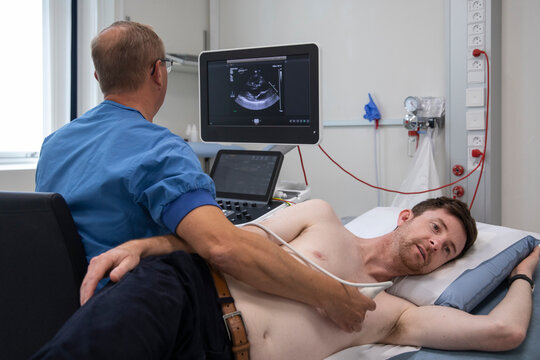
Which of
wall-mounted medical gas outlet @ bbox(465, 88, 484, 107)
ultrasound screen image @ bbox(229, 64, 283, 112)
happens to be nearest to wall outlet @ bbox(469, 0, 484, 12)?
wall-mounted medical gas outlet @ bbox(465, 88, 484, 107)

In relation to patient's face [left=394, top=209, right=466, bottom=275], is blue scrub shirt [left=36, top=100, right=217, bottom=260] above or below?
above

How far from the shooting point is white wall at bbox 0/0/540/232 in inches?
88.4

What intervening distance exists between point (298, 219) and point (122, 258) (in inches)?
25.8

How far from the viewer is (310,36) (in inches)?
116

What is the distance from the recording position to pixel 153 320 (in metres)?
0.80

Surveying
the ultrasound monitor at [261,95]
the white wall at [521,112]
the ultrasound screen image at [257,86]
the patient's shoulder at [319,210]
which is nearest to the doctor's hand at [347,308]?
the patient's shoulder at [319,210]

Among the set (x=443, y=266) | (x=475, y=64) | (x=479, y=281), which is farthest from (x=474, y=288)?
(x=475, y=64)

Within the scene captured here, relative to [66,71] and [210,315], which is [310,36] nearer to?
[66,71]

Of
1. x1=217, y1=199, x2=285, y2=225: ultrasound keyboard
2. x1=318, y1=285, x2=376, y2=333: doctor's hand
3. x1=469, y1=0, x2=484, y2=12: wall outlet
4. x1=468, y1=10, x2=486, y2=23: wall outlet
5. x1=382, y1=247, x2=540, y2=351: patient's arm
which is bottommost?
x1=382, y1=247, x2=540, y2=351: patient's arm

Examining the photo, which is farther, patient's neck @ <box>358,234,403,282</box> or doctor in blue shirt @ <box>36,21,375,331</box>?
patient's neck @ <box>358,234,403,282</box>

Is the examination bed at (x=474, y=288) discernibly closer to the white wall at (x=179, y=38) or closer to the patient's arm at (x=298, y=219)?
the patient's arm at (x=298, y=219)

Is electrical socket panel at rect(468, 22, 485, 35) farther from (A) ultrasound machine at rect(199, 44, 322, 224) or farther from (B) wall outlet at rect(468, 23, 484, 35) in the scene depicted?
(A) ultrasound machine at rect(199, 44, 322, 224)

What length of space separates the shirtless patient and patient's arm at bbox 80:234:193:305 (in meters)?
0.05

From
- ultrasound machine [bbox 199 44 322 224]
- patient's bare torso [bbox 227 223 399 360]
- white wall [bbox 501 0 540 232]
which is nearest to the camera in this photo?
patient's bare torso [bbox 227 223 399 360]
